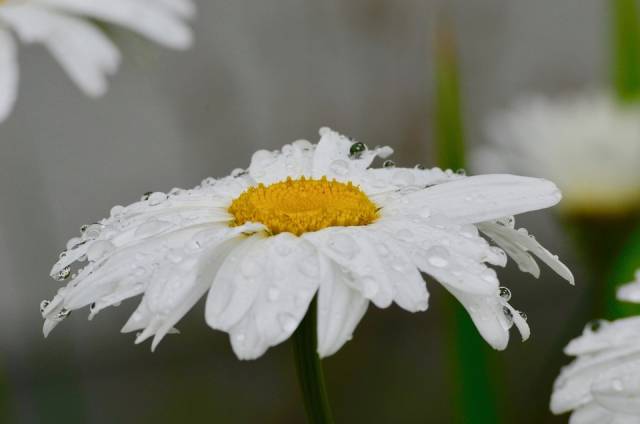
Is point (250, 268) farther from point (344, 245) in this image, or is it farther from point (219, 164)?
point (219, 164)

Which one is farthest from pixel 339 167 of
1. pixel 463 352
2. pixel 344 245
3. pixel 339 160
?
pixel 463 352

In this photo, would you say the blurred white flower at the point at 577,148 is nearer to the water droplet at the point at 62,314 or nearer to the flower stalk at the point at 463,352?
the flower stalk at the point at 463,352

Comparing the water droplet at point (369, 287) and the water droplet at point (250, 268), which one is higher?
the water droplet at point (250, 268)

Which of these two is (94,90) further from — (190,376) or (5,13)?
(190,376)

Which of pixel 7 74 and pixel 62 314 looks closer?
pixel 62 314

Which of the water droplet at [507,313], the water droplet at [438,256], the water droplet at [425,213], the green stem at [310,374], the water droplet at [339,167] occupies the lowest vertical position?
the green stem at [310,374]

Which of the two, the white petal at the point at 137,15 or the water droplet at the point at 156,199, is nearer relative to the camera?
the water droplet at the point at 156,199

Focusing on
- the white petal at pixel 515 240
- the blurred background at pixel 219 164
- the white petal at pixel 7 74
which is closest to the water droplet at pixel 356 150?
the white petal at pixel 515 240

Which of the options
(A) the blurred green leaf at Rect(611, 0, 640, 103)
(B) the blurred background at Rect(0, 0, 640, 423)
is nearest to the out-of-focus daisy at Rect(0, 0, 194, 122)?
(A) the blurred green leaf at Rect(611, 0, 640, 103)
